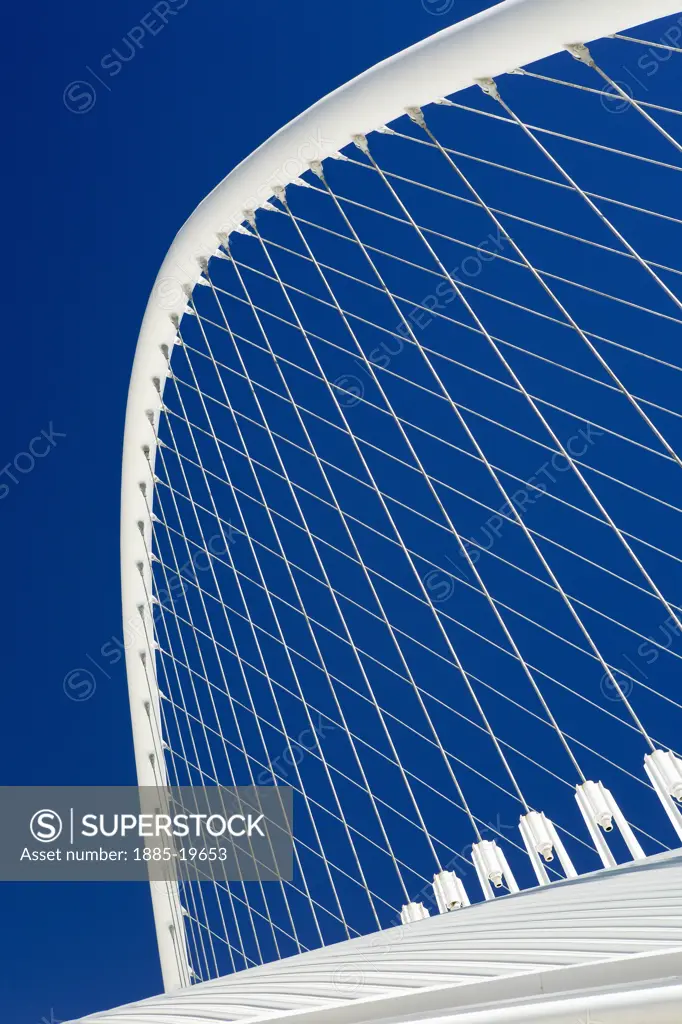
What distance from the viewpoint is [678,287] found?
27156 mm

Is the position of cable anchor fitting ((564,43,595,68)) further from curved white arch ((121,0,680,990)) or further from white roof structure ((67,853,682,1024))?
white roof structure ((67,853,682,1024))

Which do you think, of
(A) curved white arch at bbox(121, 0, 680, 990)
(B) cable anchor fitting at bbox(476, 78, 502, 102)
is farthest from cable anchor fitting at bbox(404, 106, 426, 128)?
(B) cable anchor fitting at bbox(476, 78, 502, 102)

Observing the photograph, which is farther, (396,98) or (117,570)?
(117,570)

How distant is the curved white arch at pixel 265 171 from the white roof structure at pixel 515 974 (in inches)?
239

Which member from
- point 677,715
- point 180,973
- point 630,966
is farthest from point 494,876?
point 677,715

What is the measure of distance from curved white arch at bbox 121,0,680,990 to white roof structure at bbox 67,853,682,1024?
606 centimetres

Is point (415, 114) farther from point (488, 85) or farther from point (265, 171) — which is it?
point (265, 171)

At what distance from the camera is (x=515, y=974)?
279cm

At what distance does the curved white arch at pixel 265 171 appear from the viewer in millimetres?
7152

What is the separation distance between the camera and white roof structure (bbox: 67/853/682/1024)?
7.87 ft

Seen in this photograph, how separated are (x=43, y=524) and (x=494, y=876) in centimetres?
1994

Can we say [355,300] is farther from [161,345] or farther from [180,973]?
[180,973]

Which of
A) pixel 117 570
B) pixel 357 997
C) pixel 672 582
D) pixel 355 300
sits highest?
pixel 355 300

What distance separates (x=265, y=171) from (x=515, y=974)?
11.4 metres
